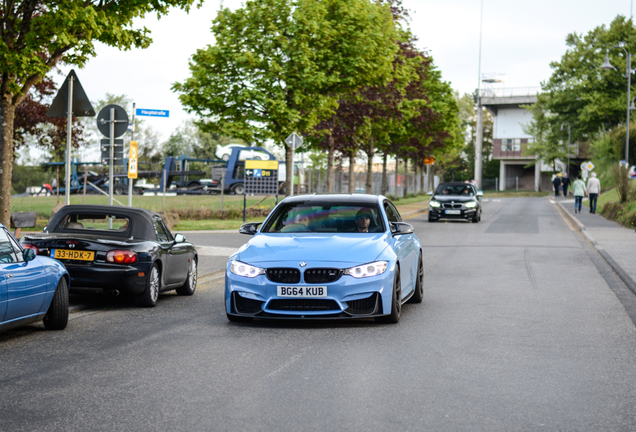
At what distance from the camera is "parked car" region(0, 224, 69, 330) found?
22.6ft

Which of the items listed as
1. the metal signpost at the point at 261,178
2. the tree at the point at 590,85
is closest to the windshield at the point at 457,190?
the metal signpost at the point at 261,178

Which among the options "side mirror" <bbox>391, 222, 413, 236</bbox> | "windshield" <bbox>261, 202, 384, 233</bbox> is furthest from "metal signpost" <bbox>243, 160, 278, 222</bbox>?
"side mirror" <bbox>391, 222, 413, 236</bbox>

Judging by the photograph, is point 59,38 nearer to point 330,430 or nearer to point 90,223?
point 90,223

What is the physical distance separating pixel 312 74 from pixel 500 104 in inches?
3154

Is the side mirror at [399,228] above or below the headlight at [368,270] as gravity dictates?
above

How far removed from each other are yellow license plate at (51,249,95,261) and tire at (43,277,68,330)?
120 cm

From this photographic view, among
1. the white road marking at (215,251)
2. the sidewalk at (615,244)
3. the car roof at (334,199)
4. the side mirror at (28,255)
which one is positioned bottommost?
the white road marking at (215,251)

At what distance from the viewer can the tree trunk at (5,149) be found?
13.9 meters

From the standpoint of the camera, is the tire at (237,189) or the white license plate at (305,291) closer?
the white license plate at (305,291)

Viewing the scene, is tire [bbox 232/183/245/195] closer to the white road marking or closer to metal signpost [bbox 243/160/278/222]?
metal signpost [bbox 243/160/278/222]

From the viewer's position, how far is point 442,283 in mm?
12398

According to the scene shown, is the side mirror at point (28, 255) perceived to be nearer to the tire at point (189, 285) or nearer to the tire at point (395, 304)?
the tire at point (395, 304)

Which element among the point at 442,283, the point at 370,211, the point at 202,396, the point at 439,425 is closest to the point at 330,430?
the point at 439,425

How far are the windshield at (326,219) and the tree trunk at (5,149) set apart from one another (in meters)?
6.97
